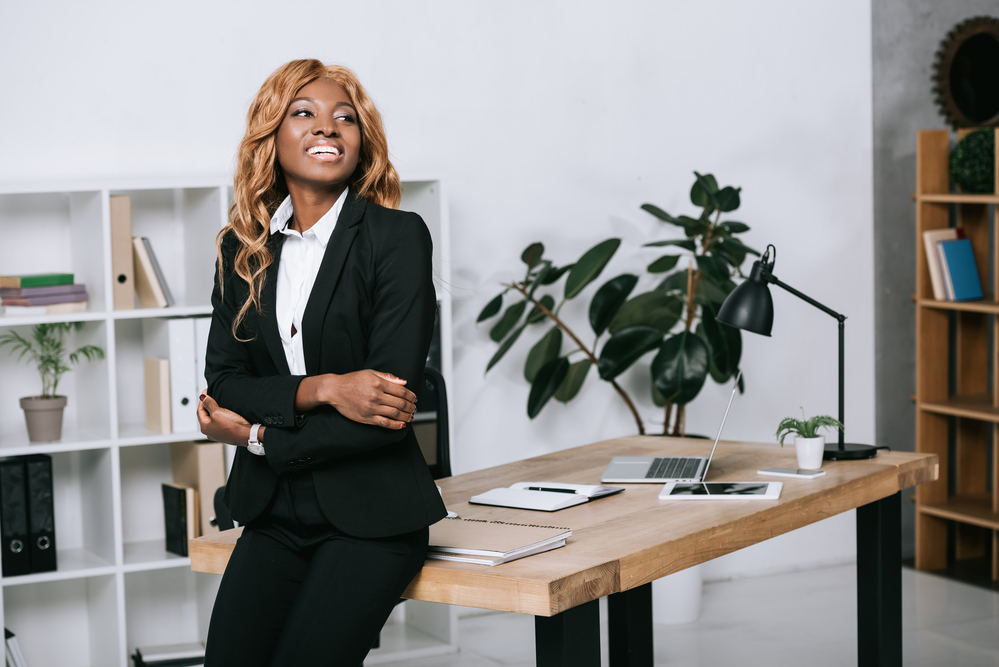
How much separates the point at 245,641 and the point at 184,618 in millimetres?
2260

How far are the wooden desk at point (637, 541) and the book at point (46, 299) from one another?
150cm

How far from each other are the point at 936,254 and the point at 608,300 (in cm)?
158

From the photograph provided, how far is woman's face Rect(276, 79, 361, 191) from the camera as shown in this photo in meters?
1.96

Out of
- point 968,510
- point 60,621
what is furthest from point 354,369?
point 968,510

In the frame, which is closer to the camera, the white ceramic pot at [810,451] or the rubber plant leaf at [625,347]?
the white ceramic pot at [810,451]

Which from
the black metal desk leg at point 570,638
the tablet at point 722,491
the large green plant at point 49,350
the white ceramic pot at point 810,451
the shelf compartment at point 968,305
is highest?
the shelf compartment at point 968,305

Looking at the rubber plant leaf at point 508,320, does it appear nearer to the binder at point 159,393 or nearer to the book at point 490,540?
the binder at point 159,393

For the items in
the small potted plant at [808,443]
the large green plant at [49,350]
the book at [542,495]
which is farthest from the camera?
the large green plant at [49,350]

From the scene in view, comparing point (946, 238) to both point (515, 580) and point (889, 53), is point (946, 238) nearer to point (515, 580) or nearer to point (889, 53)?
point (889, 53)

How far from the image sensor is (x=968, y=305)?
173 inches

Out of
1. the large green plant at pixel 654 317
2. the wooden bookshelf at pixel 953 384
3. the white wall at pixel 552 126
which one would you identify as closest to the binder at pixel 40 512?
the white wall at pixel 552 126

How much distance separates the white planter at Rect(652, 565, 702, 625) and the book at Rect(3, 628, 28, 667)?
7.30ft

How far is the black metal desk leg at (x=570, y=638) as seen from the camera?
1.85m

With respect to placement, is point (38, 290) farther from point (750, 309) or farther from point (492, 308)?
point (750, 309)
